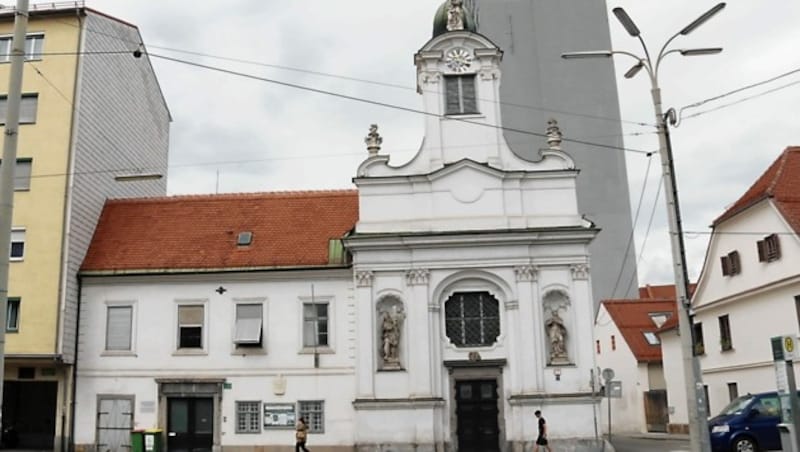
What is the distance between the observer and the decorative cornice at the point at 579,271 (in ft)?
89.9

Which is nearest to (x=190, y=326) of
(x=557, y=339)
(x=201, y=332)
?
(x=201, y=332)

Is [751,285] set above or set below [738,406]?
above

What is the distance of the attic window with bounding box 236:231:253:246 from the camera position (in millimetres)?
29766

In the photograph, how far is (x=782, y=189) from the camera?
28.7 meters

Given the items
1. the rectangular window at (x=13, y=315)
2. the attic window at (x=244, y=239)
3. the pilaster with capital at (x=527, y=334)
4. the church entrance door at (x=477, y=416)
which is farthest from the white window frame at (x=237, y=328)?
the pilaster with capital at (x=527, y=334)

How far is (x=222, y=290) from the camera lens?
28656 millimetres

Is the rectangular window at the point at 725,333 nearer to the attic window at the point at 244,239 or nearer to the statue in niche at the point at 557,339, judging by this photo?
the statue in niche at the point at 557,339

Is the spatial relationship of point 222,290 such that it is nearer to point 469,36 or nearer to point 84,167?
point 84,167

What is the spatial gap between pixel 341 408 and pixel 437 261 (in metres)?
6.05

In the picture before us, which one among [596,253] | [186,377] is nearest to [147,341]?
[186,377]

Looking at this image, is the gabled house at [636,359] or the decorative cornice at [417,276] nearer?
the decorative cornice at [417,276]

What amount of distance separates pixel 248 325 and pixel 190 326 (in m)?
2.15

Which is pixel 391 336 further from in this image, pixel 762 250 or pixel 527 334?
pixel 762 250

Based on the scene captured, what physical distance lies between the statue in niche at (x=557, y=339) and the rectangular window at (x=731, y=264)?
359 inches
